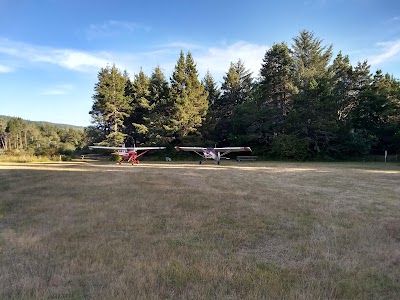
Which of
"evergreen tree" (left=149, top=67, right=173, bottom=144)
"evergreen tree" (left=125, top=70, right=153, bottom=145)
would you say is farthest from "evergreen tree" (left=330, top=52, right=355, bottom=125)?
"evergreen tree" (left=125, top=70, right=153, bottom=145)

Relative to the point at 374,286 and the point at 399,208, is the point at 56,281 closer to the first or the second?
the point at 374,286

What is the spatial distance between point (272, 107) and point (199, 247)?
33931 millimetres

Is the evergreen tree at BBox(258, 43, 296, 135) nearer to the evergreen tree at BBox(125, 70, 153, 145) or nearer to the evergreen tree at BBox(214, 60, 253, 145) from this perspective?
the evergreen tree at BBox(214, 60, 253, 145)

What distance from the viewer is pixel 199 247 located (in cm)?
523

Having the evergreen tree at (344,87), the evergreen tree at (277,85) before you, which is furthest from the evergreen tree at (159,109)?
the evergreen tree at (344,87)

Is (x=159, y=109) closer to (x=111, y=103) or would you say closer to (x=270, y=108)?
(x=111, y=103)

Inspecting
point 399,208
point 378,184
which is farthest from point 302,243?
point 378,184

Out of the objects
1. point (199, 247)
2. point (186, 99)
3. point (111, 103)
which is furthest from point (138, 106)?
point (199, 247)

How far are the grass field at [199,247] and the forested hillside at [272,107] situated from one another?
24.3 m

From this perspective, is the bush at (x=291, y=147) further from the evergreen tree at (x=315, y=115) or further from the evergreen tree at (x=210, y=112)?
the evergreen tree at (x=210, y=112)

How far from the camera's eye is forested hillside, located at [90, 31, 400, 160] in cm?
3300

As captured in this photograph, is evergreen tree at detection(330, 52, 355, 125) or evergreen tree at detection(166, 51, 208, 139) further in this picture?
evergreen tree at detection(330, 52, 355, 125)

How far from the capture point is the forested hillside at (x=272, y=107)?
108 feet

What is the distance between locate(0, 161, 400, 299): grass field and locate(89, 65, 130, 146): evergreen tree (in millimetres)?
30465
